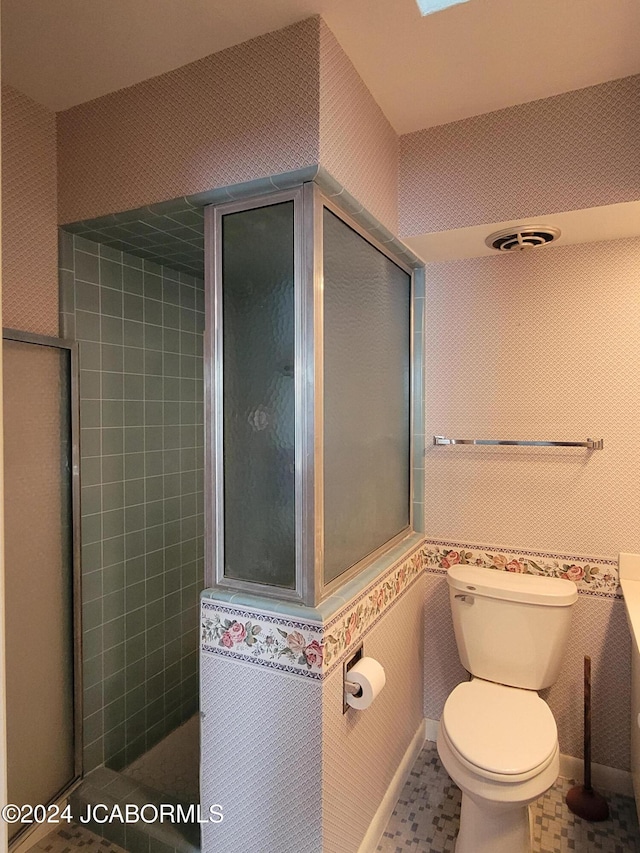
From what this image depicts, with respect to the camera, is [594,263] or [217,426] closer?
[217,426]

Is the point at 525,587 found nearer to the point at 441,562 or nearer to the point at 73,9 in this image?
the point at 441,562

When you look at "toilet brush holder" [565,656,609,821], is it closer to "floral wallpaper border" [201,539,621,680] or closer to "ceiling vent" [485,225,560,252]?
"floral wallpaper border" [201,539,621,680]

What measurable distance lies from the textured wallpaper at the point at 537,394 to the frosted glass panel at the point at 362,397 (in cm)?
18

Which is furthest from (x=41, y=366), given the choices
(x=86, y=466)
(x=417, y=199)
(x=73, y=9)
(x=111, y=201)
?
(x=417, y=199)

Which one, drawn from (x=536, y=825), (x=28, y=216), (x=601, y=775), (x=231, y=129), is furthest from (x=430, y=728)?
(x=28, y=216)

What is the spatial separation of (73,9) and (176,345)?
1308 mm

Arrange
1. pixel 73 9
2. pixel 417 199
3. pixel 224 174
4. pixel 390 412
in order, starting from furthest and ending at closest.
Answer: pixel 390 412
pixel 417 199
pixel 224 174
pixel 73 9

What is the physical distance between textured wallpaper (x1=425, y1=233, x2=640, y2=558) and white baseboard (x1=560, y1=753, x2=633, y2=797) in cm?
85

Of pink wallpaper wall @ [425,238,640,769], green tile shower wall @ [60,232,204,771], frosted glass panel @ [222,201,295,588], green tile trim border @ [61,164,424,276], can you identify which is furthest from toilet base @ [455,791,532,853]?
green tile trim border @ [61,164,424,276]

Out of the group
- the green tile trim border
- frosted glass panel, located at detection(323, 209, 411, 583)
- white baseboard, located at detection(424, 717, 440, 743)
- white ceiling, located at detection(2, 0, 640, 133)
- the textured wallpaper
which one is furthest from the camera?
white baseboard, located at detection(424, 717, 440, 743)

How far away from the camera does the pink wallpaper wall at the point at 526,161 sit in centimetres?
165

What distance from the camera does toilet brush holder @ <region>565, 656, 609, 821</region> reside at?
190cm

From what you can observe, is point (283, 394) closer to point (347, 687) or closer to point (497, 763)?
point (347, 687)

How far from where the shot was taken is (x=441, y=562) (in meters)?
2.31
